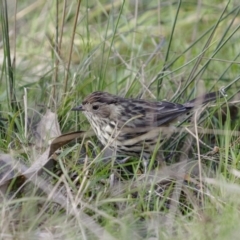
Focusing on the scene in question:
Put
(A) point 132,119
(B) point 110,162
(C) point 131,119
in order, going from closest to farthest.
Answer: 1. (B) point 110,162
2. (C) point 131,119
3. (A) point 132,119

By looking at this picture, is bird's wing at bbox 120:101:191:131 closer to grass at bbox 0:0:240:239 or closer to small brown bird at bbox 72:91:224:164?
small brown bird at bbox 72:91:224:164

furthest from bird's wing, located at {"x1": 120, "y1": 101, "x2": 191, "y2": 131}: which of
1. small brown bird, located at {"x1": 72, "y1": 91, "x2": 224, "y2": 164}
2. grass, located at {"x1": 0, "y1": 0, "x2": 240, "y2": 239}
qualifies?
grass, located at {"x1": 0, "y1": 0, "x2": 240, "y2": 239}

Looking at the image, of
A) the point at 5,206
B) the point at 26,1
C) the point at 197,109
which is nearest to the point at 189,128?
the point at 197,109

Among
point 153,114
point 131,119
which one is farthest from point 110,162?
point 153,114

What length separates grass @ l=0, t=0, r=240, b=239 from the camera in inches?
153

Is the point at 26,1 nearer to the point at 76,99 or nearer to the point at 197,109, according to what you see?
the point at 76,99

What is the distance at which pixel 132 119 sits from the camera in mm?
4824

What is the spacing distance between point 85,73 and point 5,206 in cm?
155

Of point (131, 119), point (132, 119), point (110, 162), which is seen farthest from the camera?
point (132, 119)

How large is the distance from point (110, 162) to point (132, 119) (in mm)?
364

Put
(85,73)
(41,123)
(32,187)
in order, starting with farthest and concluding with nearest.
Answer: (85,73) → (41,123) → (32,187)

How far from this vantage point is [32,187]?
425cm

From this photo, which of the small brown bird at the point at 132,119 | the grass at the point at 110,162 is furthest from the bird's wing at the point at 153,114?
the grass at the point at 110,162

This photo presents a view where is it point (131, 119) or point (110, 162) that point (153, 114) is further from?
point (110, 162)
